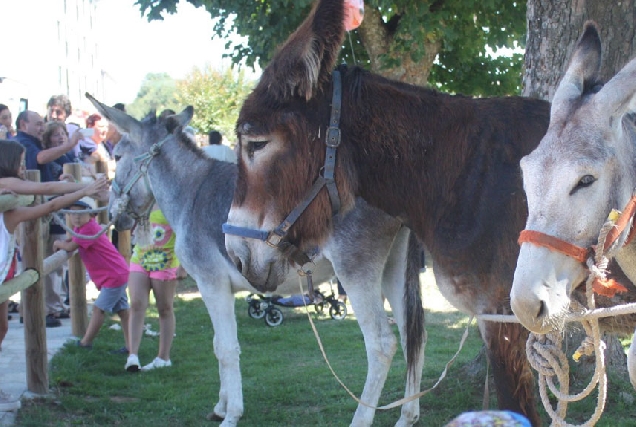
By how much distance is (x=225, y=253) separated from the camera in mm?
5793

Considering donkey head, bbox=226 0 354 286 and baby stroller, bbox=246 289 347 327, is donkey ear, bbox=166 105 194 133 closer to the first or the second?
donkey head, bbox=226 0 354 286

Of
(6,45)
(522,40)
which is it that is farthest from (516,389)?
(6,45)

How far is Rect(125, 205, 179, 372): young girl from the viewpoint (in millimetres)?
7359

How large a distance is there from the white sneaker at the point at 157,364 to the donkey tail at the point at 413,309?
10.3ft

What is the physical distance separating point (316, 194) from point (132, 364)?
4181 mm

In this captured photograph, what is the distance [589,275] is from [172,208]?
4330 mm

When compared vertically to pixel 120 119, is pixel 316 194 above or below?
below

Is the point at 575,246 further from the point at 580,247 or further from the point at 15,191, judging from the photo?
the point at 15,191

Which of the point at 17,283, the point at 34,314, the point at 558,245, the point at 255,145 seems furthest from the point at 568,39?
the point at 34,314

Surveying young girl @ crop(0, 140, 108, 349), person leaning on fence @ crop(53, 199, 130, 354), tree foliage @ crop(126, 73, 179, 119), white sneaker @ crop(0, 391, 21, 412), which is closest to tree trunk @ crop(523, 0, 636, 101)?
young girl @ crop(0, 140, 108, 349)

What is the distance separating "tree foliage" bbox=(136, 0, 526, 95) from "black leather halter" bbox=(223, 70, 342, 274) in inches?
266

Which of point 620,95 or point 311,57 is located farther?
point 311,57

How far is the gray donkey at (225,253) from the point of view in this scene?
17.1 ft

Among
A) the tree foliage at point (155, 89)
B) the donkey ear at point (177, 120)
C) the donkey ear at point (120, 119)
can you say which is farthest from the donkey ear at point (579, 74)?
the tree foliage at point (155, 89)
